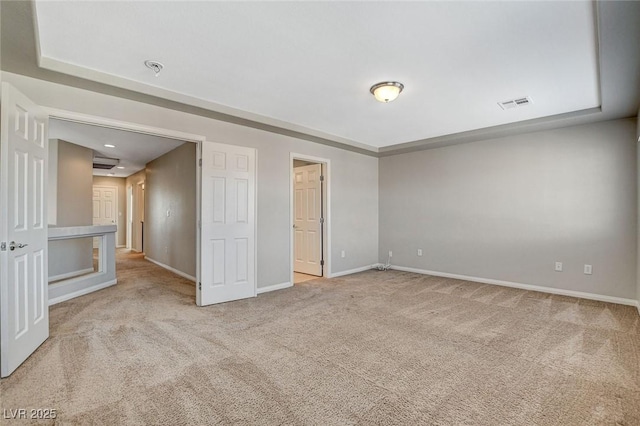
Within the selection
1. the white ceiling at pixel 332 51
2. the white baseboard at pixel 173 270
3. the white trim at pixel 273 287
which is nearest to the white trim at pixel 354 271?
the white trim at pixel 273 287

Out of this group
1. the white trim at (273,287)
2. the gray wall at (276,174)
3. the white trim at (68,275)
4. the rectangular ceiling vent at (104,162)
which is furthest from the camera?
the rectangular ceiling vent at (104,162)

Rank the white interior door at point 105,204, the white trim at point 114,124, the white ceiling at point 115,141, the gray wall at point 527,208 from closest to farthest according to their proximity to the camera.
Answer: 1. the white trim at point 114,124
2. the gray wall at point 527,208
3. the white ceiling at point 115,141
4. the white interior door at point 105,204

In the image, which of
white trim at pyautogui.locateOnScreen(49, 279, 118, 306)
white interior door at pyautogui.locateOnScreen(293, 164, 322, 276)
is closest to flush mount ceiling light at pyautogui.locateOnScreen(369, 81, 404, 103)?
white interior door at pyautogui.locateOnScreen(293, 164, 322, 276)

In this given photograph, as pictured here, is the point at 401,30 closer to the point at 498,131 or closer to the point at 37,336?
the point at 498,131

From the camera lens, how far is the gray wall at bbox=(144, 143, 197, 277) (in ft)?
17.9

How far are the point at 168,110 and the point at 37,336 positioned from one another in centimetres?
256

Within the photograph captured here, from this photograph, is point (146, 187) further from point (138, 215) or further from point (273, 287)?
point (273, 287)

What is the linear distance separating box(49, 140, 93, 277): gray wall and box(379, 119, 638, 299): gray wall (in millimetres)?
5873

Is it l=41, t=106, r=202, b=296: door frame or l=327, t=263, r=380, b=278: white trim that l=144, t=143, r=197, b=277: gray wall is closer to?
l=41, t=106, r=202, b=296: door frame

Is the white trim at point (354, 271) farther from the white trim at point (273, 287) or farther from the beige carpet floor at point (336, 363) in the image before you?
the beige carpet floor at point (336, 363)

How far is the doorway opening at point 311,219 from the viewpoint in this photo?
5684 mm

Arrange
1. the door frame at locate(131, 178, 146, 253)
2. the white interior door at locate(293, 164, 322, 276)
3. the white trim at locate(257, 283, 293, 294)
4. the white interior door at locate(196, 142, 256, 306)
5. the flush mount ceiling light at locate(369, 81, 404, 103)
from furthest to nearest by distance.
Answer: the door frame at locate(131, 178, 146, 253) → the white interior door at locate(293, 164, 322, 276) → the white trim at locate(257, 283, 293, 294) → the white interior door at locate(196, 142, 256, 306) → the flush mount ceiling light at locate(369, 81, 404, 103)

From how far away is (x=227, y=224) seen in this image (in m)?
4.19

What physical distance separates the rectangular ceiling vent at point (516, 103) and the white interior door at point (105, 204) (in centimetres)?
1098
